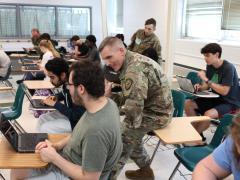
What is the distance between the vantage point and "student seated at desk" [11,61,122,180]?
141 cm

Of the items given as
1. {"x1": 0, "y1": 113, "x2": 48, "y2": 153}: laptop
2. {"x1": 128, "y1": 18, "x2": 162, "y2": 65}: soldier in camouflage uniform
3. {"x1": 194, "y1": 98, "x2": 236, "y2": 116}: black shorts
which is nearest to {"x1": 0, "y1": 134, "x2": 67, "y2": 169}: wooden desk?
{"x1": 0, "y1": 113, "x2": 48, "y2": 153}: laptop

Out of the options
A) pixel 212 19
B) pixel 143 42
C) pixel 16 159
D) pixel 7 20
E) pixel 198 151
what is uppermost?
pixel 7 20

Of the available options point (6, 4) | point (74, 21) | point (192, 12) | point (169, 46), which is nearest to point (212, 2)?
point (192, 12)

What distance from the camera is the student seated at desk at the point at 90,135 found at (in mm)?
1411

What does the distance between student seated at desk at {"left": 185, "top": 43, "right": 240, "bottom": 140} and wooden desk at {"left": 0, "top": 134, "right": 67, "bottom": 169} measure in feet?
6.86

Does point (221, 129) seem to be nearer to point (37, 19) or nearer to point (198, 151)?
point (198, 151)

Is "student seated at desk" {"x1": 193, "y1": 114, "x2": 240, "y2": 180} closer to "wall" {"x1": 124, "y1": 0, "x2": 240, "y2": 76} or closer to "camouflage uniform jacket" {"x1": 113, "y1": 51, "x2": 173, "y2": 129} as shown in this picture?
"camouflage uniform jacket" {"x1": 113, "y1": 51, "x2": 173, "y2": 129}

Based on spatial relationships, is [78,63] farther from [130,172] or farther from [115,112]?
[130,172]

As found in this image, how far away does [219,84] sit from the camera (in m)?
3.36

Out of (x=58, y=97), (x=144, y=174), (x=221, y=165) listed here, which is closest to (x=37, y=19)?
(x=58, y=97)

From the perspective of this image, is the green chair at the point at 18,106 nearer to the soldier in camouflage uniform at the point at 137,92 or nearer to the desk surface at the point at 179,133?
the soldier in camouflage uniform at the point at 137,92

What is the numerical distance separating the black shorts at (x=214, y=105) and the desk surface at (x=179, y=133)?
970mm

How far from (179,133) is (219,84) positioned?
1416 millimetres

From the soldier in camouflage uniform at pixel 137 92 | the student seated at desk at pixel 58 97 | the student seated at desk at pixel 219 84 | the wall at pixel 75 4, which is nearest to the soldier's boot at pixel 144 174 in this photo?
the soldier in camouflage uniform at pixel 137 92
